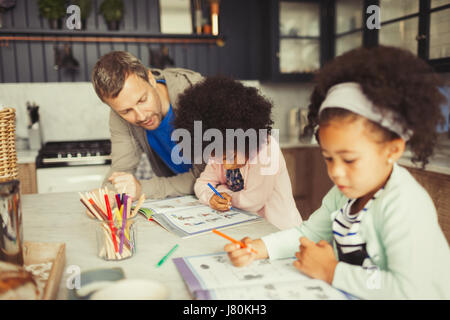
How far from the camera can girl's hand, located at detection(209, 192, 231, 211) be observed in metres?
1.27

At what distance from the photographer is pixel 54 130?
330 cm

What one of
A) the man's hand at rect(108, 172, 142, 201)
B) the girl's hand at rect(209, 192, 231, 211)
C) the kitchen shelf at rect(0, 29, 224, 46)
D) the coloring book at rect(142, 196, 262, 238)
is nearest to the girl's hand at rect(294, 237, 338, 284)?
the coloring book at rect(142, 196, 262, 238)

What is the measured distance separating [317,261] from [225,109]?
0.71m

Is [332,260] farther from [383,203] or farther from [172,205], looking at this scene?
[172,205]

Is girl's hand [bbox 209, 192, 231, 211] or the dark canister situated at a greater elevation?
the dark canister

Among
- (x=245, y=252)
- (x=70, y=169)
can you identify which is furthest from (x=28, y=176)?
(x=245, y=252)

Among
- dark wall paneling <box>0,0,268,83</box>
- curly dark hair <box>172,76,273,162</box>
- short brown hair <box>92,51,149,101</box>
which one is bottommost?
curly dark hair <box>172,76,273,162</box>

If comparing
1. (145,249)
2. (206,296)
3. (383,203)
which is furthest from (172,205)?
(383,203)

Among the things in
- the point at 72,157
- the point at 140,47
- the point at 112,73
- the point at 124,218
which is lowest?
the point at 72,157

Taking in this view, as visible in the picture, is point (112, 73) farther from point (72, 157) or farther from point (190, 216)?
point (72, 157)

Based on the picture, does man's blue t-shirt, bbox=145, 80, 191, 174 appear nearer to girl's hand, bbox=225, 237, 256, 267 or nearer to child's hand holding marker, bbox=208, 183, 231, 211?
child's hand holding marker, bbox=208, 183, 231, 211

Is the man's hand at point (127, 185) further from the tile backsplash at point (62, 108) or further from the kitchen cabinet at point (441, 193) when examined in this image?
the tile backsplash at point (62, 108)

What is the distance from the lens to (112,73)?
1.43 m
